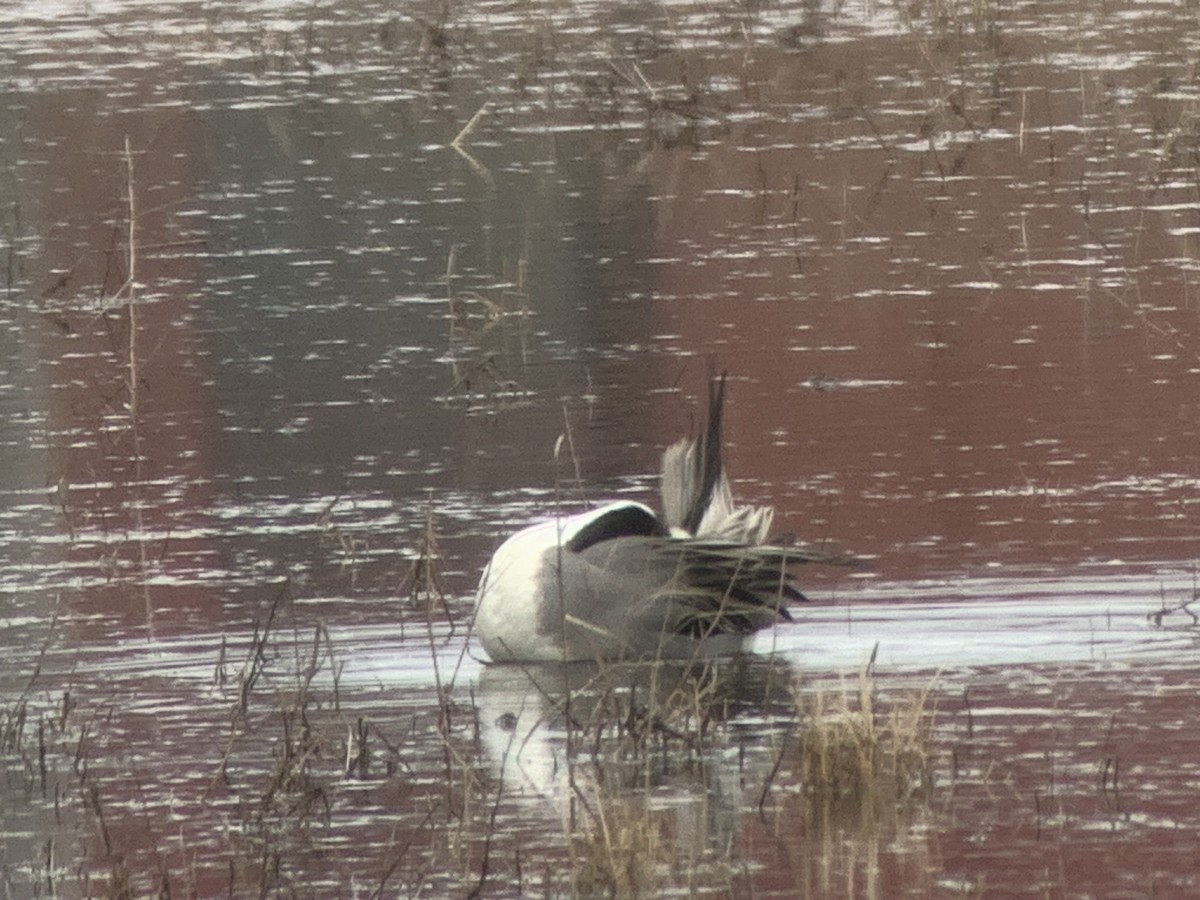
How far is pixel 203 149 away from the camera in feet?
65.3

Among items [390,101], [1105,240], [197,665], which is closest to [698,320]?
[1105,240]

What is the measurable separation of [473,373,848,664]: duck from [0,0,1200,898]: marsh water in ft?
0.42

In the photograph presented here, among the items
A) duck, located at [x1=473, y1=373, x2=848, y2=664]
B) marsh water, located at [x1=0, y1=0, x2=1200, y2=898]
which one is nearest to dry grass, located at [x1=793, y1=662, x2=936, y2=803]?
marsh water, located at [x1=0, y1=0, x2=1200, y2=898]

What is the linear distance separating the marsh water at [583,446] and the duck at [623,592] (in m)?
0.13

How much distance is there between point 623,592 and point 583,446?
2.86 m

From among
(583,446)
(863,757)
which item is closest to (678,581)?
(863,757)

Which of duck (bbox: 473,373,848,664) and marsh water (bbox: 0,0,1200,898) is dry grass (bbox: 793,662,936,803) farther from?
duck (bbox: 473,373,848,664)

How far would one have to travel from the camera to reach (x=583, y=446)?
1107 cm

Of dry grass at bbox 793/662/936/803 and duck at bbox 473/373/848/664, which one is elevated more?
dry grass at bbox 793/662/936/803

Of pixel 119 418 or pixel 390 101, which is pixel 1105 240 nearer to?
pixel 119 418

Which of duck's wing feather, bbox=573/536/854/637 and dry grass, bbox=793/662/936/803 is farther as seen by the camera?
duck's wing feather, bbox=573/536/854/637

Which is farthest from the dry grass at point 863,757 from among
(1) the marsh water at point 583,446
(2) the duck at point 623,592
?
(2) the duck at point 623,592

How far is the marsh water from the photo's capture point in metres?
6.69

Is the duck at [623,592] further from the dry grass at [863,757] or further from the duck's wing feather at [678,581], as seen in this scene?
the dry grass at [863,757]
